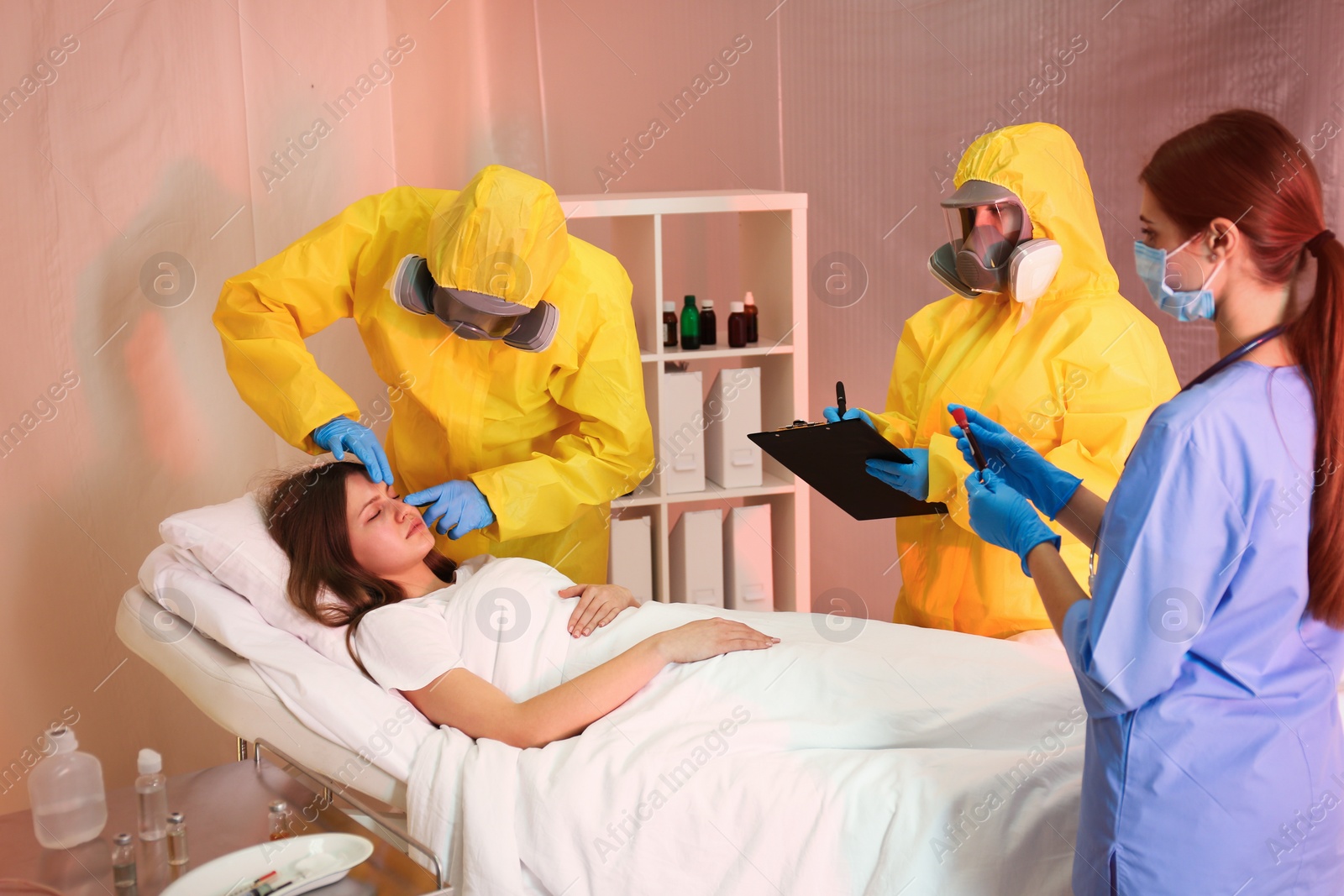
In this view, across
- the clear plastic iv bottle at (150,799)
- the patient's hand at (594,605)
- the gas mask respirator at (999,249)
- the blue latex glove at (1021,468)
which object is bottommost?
the clear plastic iv bottle at (150,799)

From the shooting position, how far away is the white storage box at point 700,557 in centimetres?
303

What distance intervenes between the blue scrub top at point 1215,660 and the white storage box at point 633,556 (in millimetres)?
1868

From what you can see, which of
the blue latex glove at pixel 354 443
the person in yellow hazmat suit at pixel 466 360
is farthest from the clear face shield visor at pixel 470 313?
the blue latex glove at pixel 354 443

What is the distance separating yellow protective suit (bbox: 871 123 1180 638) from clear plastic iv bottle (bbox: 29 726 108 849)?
1.40 meters

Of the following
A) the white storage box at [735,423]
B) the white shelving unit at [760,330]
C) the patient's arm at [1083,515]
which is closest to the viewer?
the patient's arm at [1083,515]

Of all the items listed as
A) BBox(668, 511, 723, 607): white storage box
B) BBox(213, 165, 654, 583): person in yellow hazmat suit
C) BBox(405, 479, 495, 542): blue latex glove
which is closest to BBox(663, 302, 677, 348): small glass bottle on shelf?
BBox(668, 511, 723, 607): white storage box

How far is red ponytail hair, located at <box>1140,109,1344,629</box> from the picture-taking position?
42.7 inches

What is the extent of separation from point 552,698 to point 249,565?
639mm

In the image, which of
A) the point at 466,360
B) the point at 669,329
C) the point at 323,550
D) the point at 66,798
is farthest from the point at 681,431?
the point at 66,798

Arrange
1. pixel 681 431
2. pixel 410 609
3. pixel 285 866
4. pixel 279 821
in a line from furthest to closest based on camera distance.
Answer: pixel 681 431 → pixel 410 609 → pixel 279 821 → pixel 285 866

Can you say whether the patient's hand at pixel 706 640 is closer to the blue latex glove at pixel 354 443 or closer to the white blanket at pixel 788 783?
the white blanket at pixel 788 783

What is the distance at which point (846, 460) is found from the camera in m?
1.96

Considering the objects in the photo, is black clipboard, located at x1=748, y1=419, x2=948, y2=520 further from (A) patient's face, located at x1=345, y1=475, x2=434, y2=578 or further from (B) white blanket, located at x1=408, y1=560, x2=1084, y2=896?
(A) patient's face, located at x1=345, y1=475, x2=434, y2=578

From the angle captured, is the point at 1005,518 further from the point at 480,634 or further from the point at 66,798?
the point at 66,798
